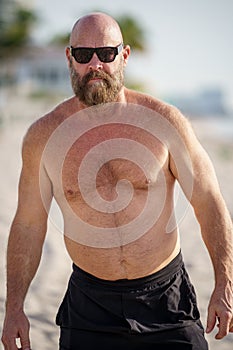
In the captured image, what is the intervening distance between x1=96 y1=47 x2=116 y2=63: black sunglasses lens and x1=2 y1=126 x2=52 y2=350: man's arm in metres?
0.48

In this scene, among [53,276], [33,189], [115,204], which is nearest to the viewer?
[115,204]

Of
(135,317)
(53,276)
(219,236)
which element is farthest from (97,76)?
(53,276)

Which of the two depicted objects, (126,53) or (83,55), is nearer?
(83,55)

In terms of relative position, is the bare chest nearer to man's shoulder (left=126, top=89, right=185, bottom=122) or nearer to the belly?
man's shoulder (left=126, top=89, right=185, bottom=122)

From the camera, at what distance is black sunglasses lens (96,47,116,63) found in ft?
9.90

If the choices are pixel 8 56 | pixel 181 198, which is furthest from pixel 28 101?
pixel 181 198

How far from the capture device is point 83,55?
3029 millimetres

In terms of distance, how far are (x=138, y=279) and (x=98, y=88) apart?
34.1 inches

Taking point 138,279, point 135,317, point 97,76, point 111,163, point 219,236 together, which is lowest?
point 135,317

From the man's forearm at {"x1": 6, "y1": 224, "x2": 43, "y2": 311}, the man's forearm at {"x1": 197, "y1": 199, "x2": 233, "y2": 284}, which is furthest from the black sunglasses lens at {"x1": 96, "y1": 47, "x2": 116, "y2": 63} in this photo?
the man's forearm at {"x1": 6, "y1": 224, "x2": 43, "y2": 311}

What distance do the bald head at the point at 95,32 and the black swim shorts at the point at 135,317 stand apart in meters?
1.05

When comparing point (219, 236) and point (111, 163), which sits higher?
point (111, 163)

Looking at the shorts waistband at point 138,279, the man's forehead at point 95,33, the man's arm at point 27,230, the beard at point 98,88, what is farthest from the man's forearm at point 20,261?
the man's forehead at point 95,33

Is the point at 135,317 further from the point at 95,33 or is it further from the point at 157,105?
the point at 95,33
